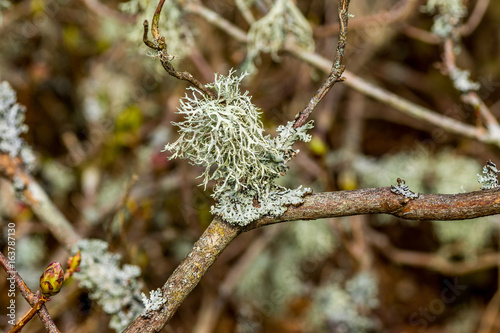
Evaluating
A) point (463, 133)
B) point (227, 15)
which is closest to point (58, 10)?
point (227, 15)

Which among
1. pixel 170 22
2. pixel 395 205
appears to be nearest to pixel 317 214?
pixel 395 205

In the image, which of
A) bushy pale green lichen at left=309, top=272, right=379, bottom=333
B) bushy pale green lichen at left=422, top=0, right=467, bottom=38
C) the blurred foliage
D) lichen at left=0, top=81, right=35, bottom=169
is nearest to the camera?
lichen at left=0, top=81, right=35, bottom=169

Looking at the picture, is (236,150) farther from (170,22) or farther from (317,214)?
(170,22)

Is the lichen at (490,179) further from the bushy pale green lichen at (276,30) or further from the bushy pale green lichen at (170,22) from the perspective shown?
the bushy pale green lichen at (170,22)

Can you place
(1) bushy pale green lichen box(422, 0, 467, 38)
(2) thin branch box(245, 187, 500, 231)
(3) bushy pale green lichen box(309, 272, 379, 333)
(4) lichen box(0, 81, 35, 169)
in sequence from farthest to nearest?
(3) bushy pale green lichen box(309, 272, 379, 333) < (1) bushy pale green lichen box(422, 0, 467, 38) < (4) lichen box(0, 81, 35, 169) < (2) thin branch box(245, 187, 500, 231)

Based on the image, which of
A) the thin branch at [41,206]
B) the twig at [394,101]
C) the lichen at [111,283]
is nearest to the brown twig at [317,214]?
the lichen at [111,283]

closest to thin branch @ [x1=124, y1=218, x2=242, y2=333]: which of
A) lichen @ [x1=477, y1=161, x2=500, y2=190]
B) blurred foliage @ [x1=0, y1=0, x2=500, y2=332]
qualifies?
lichen @ [x1=477, y1=161, x2=500, y2=190]

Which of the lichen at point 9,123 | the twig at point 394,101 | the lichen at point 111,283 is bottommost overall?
the lichen at point 111,283

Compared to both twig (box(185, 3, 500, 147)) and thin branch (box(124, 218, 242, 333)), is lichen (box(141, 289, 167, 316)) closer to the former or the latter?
thin branch (box(124, 218, 242, 333))
